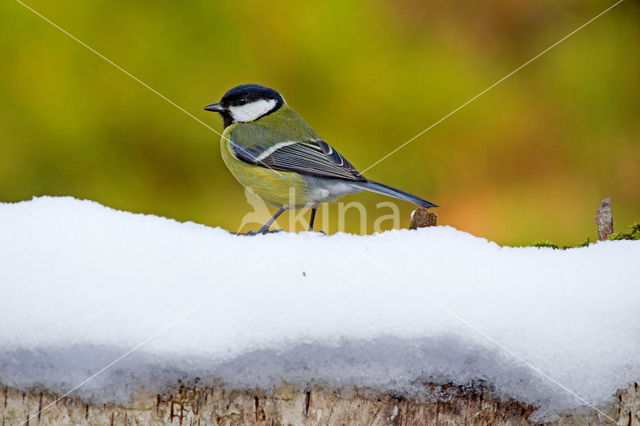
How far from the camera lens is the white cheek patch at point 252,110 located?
2.58 m

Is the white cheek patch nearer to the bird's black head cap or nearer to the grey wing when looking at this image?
the bird's black head cap

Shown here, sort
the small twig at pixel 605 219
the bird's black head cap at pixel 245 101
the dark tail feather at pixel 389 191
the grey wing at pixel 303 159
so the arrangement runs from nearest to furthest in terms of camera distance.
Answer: the small twig at pixel 605 219 → the dark tail feather at pixel 389 191 → the grey wing at pixel 303 159 → the bird's black head cap at pixel 245 101

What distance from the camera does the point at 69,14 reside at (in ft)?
9.12

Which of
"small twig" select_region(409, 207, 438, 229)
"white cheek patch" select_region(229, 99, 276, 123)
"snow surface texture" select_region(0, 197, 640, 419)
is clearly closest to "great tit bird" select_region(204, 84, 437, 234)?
"white cheek patch" select_region(229, 99, 276, 123)

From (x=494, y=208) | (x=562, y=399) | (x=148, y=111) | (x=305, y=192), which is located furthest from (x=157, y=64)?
(x=562, y=399)

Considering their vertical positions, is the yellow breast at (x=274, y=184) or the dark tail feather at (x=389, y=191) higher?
the yellow breast at (x=274, y=184)

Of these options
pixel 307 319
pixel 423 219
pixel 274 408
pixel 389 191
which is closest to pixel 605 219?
pixel 423 219

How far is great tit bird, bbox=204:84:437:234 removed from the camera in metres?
2.42

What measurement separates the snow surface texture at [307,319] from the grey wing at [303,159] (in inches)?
37.4

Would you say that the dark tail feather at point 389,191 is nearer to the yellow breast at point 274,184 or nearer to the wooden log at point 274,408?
the yellow breast at point 274,184

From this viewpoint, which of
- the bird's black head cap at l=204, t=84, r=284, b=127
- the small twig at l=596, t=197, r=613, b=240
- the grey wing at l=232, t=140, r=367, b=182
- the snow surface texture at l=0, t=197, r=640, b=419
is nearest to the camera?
the snow surface texture at l=0, t=197, r=640, b=419

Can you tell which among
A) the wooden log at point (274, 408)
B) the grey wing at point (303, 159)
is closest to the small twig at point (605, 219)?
the wooden log at point (274, 408)

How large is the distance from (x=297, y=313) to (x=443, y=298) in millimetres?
306

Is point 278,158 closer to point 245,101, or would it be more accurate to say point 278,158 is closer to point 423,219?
point 245,101
